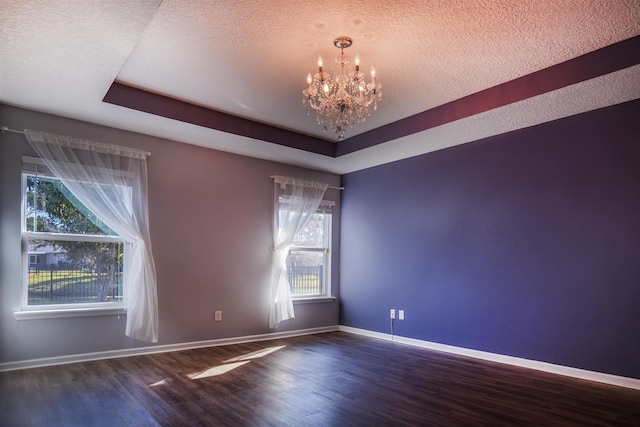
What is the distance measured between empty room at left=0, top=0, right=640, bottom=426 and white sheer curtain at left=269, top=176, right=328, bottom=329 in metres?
0.03

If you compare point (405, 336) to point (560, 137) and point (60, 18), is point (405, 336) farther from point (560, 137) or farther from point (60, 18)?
point (60, 18)

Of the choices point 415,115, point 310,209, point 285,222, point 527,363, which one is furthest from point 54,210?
point 527,363

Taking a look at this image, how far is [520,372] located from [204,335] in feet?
11.3

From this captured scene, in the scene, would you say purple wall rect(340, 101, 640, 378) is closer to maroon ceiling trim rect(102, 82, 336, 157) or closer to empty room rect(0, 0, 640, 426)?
empty room rect(0, 0, 640, 426)

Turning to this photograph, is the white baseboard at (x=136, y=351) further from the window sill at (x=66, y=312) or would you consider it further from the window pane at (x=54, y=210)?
the window pane at (x=54, y=210)

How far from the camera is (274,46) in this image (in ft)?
9.92

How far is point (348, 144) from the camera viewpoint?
5.29 meters

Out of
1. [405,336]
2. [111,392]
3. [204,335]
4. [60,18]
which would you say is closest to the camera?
[60,18]

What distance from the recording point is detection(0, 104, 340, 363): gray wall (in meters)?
3.79

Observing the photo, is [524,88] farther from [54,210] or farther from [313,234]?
[54,210]

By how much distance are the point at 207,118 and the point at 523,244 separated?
3559 mm

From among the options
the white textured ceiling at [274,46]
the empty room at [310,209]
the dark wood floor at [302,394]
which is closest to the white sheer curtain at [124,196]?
the empty room at [310,209]

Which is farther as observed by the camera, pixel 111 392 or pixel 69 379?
pixel 69 379

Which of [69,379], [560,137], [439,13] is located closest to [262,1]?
[439,13]
